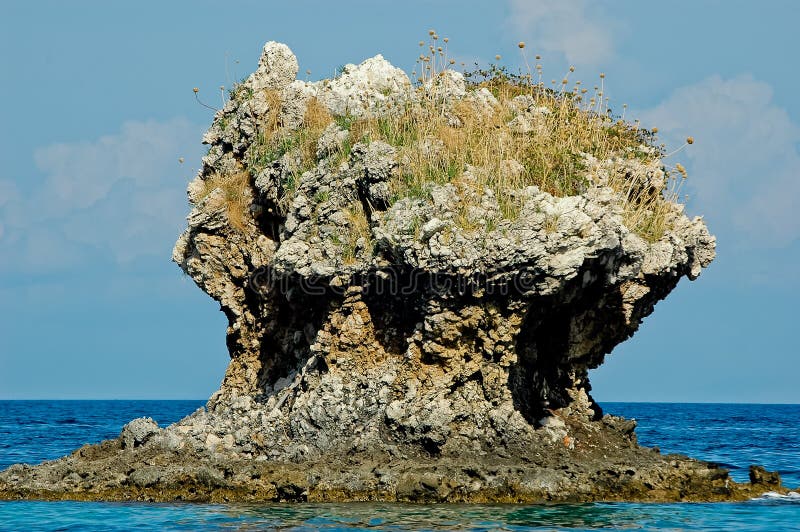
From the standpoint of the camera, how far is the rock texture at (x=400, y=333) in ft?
70.9

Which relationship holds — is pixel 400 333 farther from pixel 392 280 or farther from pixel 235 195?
pixel 235 195

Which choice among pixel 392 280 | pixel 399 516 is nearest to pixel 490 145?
pixel 392 280

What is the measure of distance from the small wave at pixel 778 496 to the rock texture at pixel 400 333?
452mm

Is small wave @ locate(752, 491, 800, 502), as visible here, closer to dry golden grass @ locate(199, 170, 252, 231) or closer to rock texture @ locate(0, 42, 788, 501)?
rock texture @ locate(0, 42, 788, 501)

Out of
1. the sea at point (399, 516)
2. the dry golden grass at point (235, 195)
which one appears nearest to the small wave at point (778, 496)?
the sea at point (399, 516)

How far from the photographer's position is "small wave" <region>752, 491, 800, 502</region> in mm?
22797

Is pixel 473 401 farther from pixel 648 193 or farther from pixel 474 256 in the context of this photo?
pixel 648 193

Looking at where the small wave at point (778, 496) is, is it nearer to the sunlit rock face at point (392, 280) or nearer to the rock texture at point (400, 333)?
the rock texture at point (400, 333)

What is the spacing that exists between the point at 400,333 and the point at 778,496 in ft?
28.0

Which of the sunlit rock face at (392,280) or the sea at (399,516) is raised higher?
the sunlit rock face at (392,280)

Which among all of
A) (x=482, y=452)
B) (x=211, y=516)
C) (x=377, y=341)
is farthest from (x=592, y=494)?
(x=211, y=516)

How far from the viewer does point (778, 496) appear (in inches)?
909

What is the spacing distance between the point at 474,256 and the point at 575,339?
4728 millimetres

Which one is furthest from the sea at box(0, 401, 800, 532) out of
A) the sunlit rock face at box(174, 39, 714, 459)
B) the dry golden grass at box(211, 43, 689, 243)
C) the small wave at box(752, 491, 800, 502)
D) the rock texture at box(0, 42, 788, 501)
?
the dry golden grass at box(211, 43, 689, 243)
